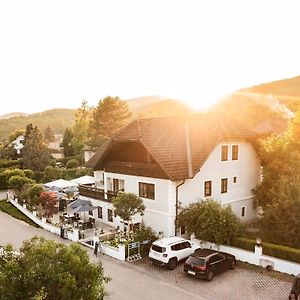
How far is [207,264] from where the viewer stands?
1817 centimetres

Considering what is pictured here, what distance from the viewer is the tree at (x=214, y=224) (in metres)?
21.1

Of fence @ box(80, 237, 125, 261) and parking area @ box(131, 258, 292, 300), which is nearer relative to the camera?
parking area @ box(131, 258, 292, 300)

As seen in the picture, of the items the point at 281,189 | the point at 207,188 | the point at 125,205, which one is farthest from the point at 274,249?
the point at 125,205

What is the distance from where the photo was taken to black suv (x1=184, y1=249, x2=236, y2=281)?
18109 millimetres

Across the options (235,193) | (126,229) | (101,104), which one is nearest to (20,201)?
(126,229)

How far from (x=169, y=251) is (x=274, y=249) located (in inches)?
226

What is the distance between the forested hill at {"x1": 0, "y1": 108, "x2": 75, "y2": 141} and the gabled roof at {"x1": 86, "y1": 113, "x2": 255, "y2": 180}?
139 metres

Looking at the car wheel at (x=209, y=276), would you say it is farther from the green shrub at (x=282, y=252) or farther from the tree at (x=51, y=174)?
the tree at (x=51, y=174)

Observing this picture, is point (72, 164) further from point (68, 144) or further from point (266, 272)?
point (266, 272)

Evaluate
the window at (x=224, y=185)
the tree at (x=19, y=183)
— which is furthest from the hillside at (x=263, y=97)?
the window at (x=224, y=185)

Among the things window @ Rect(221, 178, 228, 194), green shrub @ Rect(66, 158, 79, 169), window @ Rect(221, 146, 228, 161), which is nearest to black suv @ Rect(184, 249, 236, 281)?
window @ Rect(221, 178, 228, 194)

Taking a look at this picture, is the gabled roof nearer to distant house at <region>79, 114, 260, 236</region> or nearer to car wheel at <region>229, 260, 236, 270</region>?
distant house at <region>79, 114, 260, 236</region>

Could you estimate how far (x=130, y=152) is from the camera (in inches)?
1065

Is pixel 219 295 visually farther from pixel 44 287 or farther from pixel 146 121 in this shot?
pixel 146 121
